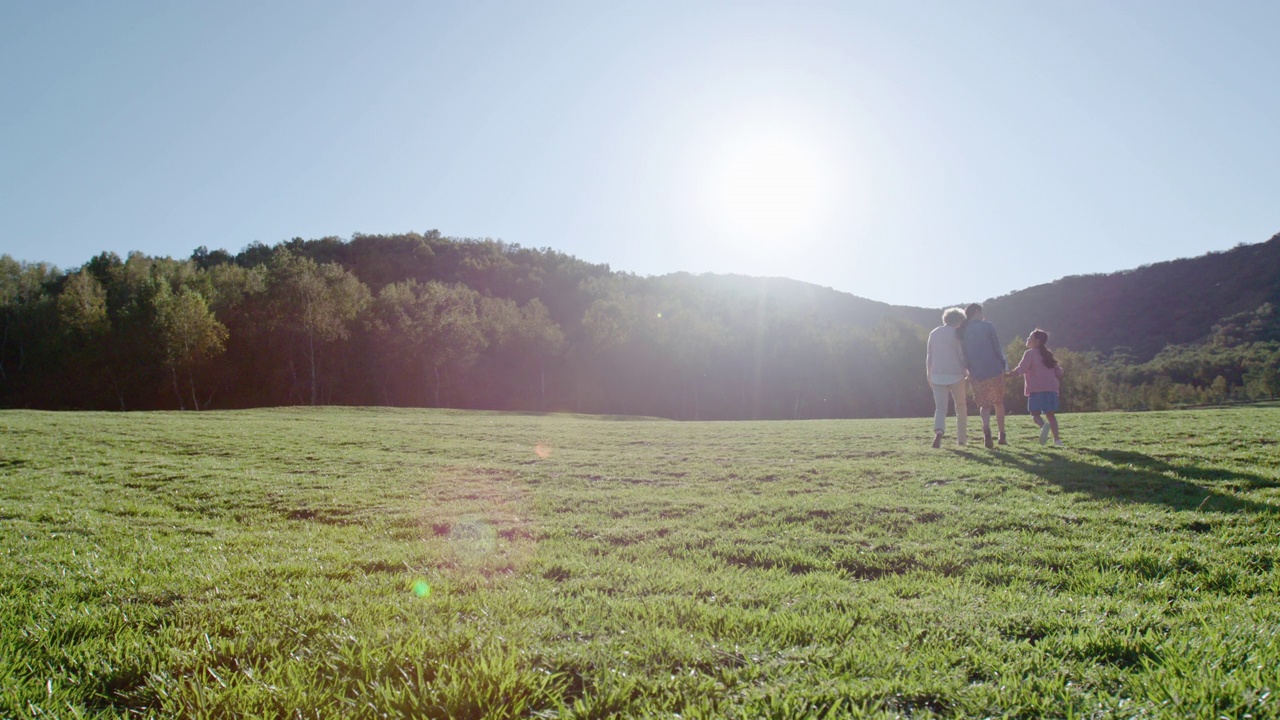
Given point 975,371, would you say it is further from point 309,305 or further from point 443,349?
point 309,305

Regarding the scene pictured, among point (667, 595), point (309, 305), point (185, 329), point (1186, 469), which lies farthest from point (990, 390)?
point (185, 329)

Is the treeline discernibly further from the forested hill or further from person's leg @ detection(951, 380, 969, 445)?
person's leg @ detection(951, 380, 969, 445)

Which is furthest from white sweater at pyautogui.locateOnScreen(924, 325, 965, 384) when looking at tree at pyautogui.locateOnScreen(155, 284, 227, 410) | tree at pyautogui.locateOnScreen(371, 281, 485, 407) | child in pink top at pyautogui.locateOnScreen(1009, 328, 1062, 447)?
tree at pyautogui.locateOnScreen(155, 284, 227, 410)

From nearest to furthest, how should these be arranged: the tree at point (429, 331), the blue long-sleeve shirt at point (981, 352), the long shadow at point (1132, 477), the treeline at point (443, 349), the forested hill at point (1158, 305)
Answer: the long shadow at point (1132, 477) < the blue long-sleeve shirt at point (981, 352) < the treeline at point (443, 349) < the tree at point (429, 331) < the forested hill at point (1158, 305)

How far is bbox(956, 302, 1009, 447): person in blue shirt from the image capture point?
476 inches

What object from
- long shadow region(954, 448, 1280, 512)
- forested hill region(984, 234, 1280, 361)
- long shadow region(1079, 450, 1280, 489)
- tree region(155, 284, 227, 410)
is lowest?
long shadow region(954, 448, 1280, 512)

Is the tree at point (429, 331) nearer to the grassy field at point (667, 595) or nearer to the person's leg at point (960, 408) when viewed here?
the grassy field at point (667, 595)

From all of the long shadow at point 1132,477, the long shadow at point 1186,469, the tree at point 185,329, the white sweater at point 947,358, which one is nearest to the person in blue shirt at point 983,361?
the white sweater at point 947,358

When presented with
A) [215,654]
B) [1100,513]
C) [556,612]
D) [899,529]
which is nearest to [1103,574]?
[899,529]

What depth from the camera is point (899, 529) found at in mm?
6324

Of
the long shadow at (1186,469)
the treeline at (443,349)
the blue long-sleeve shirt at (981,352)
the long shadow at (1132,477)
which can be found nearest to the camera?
the long shadow at (1132,477)

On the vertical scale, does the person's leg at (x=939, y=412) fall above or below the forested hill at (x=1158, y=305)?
below

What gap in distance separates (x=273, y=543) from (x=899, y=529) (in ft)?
21.3

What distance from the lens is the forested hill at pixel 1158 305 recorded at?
10250cm
